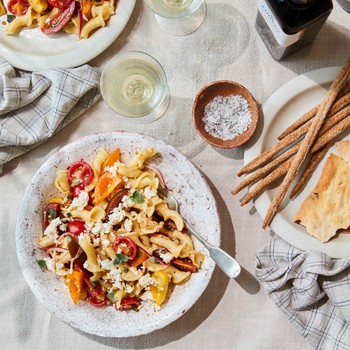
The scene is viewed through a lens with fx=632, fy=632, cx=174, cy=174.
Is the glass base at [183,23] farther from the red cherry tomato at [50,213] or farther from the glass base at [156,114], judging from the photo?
the red cherry tomato at [50,213]

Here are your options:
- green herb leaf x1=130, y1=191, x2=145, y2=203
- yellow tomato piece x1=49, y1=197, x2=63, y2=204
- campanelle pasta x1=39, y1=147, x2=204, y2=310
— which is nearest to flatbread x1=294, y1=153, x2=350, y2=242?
campanelle pasta x1=39, y1=147, x2=204, y2=310

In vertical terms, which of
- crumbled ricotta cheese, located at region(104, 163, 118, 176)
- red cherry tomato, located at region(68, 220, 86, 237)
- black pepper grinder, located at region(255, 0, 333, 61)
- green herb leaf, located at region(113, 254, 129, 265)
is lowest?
green herb leaf, located at region(113, 254, 129, 265)

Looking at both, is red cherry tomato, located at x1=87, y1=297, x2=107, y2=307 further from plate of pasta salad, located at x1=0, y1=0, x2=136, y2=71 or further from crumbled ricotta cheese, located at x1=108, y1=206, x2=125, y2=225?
plate of pasta salad, located at x1=0, y1=0, x2=136, y2=71

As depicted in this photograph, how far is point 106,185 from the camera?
1.80 metres

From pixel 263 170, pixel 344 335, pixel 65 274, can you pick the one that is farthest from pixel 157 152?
pixel 344 335

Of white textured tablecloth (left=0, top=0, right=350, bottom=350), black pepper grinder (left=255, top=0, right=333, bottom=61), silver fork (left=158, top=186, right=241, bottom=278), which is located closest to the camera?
black pepper grinder (left=255, top=0, right=333, bottom=61)

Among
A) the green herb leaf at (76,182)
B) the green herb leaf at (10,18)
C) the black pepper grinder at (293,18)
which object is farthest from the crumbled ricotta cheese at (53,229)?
the black pepper grinder at (293,18)

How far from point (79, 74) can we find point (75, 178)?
31 cm

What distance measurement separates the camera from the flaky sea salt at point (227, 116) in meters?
1.81

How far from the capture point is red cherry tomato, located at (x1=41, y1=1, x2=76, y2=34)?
73.5 inches

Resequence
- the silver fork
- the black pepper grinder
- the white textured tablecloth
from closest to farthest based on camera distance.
→ the black pepper grinder → the silver fork → the white textured tablecloth

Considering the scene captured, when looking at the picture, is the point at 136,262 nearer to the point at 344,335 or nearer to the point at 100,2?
the point at 344,335

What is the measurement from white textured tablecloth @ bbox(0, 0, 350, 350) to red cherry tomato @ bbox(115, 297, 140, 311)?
0.41 ft

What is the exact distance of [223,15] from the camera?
1905 millimetres
